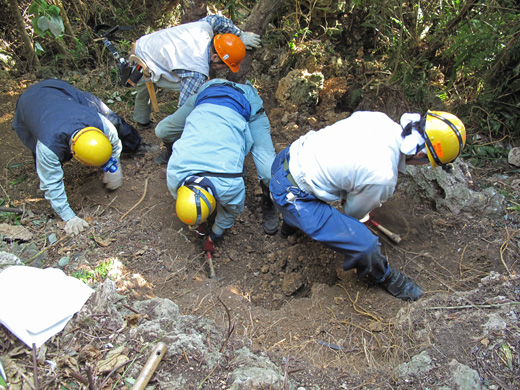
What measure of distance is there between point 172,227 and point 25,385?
1.73m

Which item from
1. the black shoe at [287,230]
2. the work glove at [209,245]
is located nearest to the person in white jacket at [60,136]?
the work glove at [209,245]

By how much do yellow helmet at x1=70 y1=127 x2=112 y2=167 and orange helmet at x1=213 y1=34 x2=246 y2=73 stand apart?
140 cm

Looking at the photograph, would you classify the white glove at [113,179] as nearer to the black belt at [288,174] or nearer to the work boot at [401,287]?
the black belt at [288,174]

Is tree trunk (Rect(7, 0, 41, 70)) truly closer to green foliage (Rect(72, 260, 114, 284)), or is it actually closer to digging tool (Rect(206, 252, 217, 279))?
green foliage (Rect(72, 260, 114, 284))

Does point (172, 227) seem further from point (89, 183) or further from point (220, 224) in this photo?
point (89, 183)

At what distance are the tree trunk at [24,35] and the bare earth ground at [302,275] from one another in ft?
5.23

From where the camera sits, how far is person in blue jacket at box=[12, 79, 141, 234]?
291 cm

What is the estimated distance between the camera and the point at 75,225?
119 inches

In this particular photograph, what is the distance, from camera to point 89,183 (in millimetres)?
3605

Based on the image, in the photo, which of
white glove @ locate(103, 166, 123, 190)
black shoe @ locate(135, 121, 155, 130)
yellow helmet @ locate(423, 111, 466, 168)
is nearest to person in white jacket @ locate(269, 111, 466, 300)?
yellow helmet @ locate(423, 111, 466, 168)

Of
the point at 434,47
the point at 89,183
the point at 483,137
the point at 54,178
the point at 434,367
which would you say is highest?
the point at 434,47

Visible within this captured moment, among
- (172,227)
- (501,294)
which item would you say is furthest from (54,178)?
(501,294)

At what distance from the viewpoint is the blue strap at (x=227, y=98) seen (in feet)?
10.2

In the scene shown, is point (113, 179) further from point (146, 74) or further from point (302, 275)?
point (302, 275)
